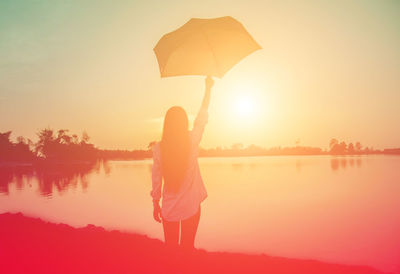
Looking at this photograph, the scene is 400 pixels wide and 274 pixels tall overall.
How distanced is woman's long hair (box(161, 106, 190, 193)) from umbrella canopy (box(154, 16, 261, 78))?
30.4 inches

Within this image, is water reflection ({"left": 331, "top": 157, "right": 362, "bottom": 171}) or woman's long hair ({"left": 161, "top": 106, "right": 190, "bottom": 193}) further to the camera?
water reflection ({"left": 331, "top": 157, "right": 362, "bottom": 171})

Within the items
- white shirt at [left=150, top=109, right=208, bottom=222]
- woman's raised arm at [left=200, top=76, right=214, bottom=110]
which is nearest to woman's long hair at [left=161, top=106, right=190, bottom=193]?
white shirt at [left=150, top=109, right=208, bottom=222]

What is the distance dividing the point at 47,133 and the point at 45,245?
11453 cm

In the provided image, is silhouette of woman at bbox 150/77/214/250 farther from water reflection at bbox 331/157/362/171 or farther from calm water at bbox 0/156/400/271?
water reflection at bbox 331/157/362/171

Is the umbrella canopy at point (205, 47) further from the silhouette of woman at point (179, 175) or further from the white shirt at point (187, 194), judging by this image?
the white shirt at point (187, 194)

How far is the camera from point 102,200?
27984 mm

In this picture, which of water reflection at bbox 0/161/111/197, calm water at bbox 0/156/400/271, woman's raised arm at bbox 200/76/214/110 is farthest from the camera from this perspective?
water reflection at bbox 0/161/111/197

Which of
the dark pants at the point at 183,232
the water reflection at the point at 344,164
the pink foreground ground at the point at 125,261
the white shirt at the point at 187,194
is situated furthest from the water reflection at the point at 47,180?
the water reflection at the point at 344,164

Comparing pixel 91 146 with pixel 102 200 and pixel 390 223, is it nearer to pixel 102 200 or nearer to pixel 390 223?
pixel 102 200

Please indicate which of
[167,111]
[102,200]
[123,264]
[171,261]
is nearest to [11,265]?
[123,264]

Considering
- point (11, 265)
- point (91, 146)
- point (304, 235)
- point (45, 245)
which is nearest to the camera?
point (11, 265)

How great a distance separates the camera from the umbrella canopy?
3906 mm

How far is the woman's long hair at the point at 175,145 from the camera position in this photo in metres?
3.52

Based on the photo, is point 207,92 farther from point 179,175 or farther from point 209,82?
point 179,175
